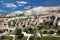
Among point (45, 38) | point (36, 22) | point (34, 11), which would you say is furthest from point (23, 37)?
point (34, 11)

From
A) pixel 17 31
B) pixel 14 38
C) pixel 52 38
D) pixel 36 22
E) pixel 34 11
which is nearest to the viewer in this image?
pixel 52 38

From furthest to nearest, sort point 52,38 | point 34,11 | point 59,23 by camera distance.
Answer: point 34,11 < point 59,23 < point 52,38

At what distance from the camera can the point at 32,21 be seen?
58.3 metres

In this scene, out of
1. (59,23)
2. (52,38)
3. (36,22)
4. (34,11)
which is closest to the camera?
(52,38)

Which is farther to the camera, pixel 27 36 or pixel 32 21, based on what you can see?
pixel 32 21

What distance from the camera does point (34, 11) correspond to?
11306 centimetres

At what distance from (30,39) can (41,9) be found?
87134 mm

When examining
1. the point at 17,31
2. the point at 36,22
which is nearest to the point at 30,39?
the point at 17,31

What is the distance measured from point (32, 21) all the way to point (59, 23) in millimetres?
8755

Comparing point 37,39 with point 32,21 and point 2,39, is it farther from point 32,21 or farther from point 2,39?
point 32,21

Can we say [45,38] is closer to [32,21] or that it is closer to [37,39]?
[37,39]

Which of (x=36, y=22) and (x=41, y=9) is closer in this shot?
(x=36, y=22)

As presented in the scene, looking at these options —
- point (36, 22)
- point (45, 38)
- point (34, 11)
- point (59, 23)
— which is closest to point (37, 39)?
point (45, 38)

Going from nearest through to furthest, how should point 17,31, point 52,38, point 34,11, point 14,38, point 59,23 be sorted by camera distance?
1. point 52,38
2. point 14,38
3. point 17,31
4. point 59,23
5. point 34,11
